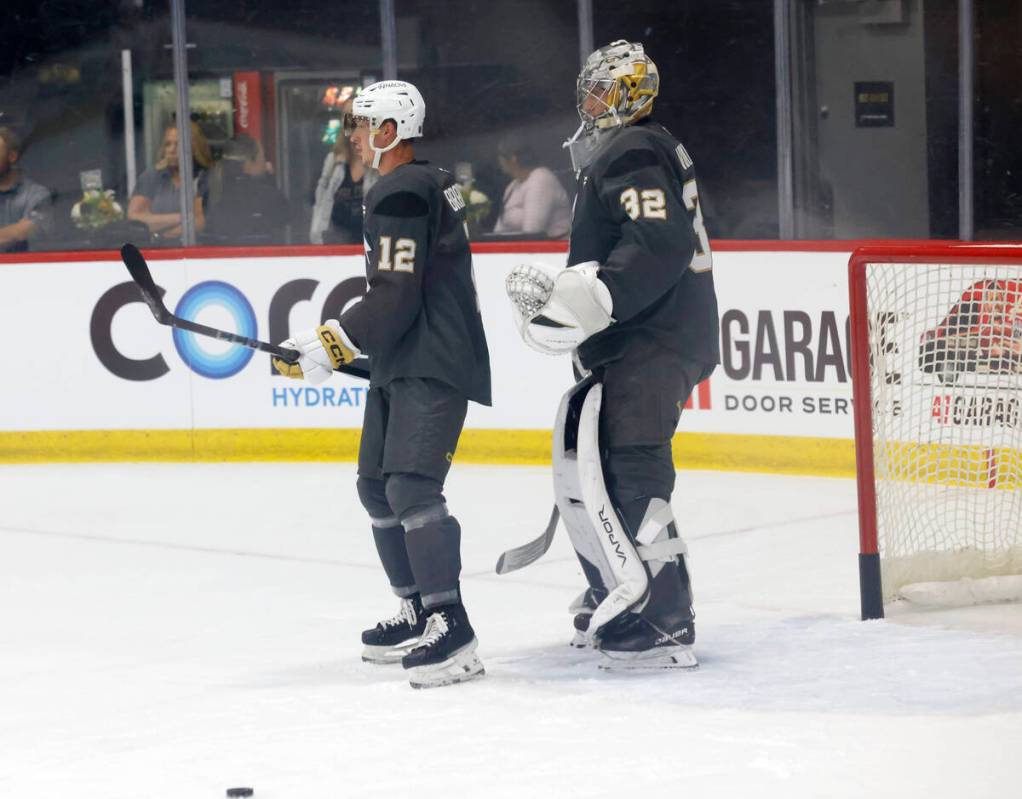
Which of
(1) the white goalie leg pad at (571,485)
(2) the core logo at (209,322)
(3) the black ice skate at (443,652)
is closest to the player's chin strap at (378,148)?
(1) the white goalie leg pad at (571,485)

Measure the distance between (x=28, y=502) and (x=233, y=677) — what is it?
3.38m

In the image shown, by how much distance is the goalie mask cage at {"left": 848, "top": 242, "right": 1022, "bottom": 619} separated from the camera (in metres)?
5.20

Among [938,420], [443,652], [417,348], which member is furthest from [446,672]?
[938,420]

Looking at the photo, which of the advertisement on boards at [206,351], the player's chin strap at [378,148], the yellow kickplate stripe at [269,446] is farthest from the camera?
the advertisement on boards at [206,351]

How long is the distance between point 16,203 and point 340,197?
159cm

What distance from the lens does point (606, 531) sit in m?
4.58

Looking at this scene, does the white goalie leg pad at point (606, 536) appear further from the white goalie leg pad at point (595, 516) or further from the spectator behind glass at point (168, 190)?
the spectator behind glass at point (168, 190)

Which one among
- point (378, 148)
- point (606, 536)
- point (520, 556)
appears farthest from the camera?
point (520, 556)

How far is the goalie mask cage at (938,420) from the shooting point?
5195mm

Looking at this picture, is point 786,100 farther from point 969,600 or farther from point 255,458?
point 969,600

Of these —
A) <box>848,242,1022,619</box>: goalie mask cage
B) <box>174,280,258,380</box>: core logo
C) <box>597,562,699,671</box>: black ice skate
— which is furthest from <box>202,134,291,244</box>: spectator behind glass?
<box>597,562,699,671</box>: black ice skate

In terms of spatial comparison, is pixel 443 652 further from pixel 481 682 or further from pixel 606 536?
pixel 606 536

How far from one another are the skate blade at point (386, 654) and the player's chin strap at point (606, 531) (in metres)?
0.50

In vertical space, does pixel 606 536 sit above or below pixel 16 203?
below
